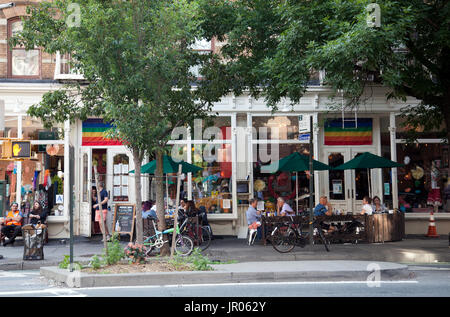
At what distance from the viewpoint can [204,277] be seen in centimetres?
1077

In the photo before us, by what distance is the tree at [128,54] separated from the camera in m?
12.4

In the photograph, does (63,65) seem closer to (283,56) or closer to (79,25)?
(79,25)

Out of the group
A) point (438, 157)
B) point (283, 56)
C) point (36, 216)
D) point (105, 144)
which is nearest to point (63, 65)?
point (105, 144)

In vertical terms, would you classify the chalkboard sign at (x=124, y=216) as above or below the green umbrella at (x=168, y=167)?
below

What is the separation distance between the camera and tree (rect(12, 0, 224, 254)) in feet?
40.6

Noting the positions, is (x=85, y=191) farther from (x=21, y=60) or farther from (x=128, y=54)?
(x=128, y=54)

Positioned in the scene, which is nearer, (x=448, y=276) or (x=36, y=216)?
(x=448, y=276)

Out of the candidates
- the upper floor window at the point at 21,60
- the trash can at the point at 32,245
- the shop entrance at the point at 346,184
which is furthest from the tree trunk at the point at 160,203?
the shop entrance at the point at 346,184

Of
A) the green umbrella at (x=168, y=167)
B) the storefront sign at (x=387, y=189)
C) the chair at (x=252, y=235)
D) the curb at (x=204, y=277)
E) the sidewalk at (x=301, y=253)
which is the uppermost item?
the green umbrella at (x=168, y=167)

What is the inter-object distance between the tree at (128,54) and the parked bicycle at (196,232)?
1.42 metres

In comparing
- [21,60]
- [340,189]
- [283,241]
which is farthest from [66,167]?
[340,189]

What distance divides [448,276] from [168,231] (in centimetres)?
660

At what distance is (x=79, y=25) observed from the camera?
12.3m

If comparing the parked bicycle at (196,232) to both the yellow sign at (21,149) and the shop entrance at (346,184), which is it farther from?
the shop entrance at (346,184)
